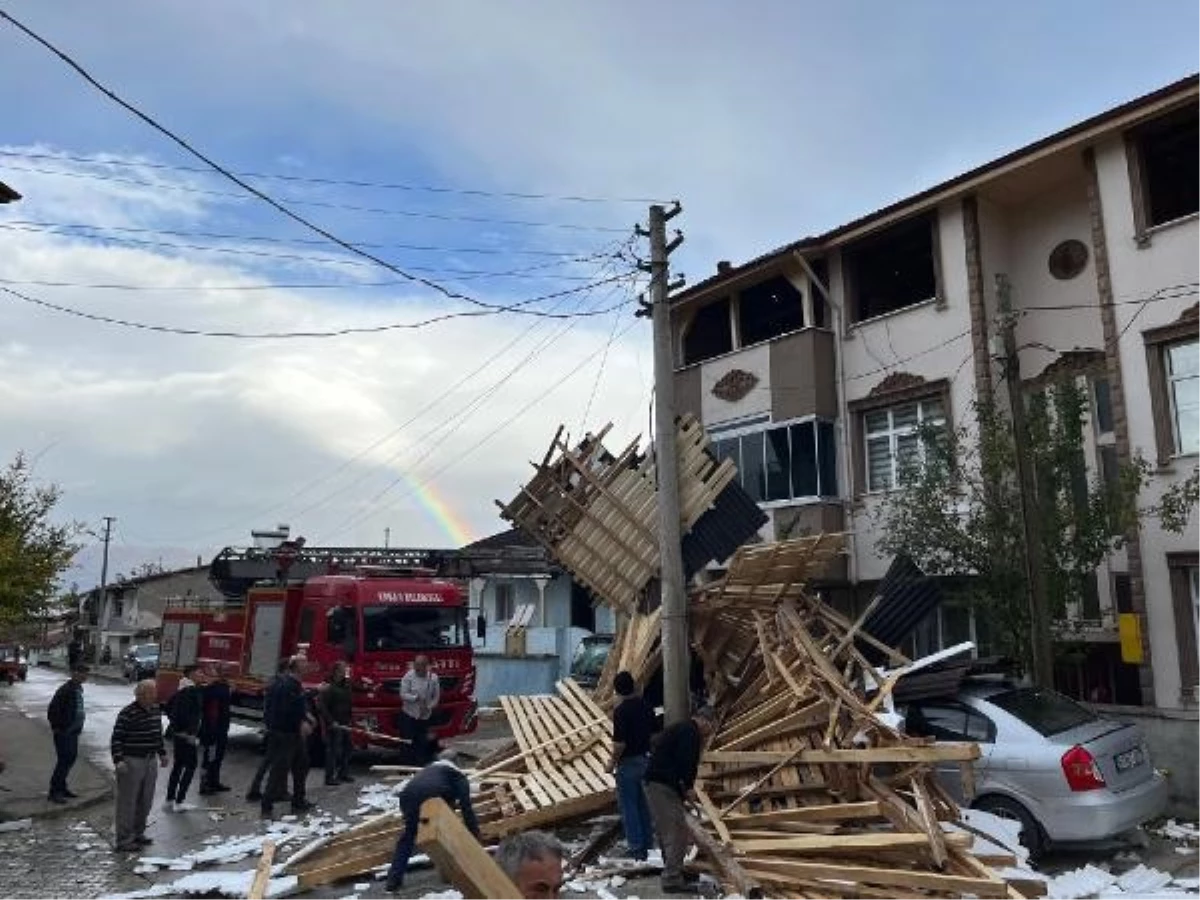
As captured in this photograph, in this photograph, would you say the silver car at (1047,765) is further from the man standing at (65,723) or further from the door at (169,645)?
the door at (169,645)

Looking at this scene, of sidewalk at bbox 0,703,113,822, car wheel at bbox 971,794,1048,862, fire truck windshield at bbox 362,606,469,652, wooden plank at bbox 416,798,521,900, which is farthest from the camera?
fire truck windshield at bbox 362,606,469,652

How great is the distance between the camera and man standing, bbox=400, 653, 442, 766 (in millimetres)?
13859

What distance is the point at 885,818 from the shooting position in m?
7.75

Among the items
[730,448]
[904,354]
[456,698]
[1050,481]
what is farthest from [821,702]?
[730,448]

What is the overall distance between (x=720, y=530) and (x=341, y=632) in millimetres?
6444

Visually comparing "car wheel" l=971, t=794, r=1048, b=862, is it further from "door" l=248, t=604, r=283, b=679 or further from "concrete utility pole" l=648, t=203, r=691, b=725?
"door" l=248, t=604, r=283, b=679

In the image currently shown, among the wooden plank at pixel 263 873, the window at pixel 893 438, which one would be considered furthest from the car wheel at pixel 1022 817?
the window at pixel 893 438

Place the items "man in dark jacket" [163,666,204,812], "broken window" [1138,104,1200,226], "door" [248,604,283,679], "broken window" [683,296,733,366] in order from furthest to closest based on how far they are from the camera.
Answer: "broken window" [683,296,733,366]
"door" [248,604,283,679]
"broken window" [1138,104,1200,226]
"man in dark jacket" [163,666,204,812]

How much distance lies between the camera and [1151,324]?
14367 mm

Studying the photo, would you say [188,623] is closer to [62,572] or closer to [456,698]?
[62,572]

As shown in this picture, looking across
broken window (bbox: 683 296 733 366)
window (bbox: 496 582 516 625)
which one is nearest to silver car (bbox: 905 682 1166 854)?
broken window (bbox: 683 296 733 366)

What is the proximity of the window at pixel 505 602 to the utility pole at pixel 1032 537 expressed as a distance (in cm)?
2192

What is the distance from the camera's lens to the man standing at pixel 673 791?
770 cm

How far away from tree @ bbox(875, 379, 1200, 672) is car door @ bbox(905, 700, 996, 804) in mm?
3959
